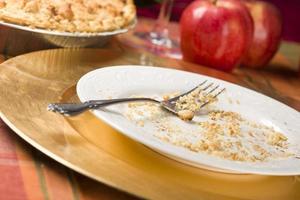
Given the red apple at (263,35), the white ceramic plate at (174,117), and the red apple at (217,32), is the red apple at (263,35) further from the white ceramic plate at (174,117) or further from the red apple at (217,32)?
the white ceramic plate at (174,117)

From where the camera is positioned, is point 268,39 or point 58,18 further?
point 268,39

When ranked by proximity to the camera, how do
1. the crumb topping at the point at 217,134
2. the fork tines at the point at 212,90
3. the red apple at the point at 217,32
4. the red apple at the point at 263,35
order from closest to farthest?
1. the crumb topping at the point at 217,134
2. the fork tines at the point at 212,90
3. the red apple at the point at 217,32
4. the red apple at the point at 263,35

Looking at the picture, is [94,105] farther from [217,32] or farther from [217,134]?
[217,32]

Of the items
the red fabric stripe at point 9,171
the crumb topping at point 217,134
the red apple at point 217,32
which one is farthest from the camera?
the red apple at point 217,32

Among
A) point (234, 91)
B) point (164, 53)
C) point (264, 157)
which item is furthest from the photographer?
point (164, 53)

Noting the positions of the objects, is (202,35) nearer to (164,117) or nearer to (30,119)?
(164,117)

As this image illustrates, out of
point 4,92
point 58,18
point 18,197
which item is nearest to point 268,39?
point 58,18

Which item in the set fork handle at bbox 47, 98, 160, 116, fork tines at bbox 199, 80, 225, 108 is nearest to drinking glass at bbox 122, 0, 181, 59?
fork tines at bbox 199, 80, 225, 108

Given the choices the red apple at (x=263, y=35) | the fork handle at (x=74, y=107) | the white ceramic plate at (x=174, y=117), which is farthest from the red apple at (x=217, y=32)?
the fork handle at (x=74, y=107)

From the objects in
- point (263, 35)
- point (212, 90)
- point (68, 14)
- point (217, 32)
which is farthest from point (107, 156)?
point (263, 35)
